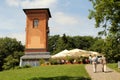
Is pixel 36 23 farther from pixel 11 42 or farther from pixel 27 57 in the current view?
pixel 11 42

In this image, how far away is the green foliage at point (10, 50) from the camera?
82463 mm

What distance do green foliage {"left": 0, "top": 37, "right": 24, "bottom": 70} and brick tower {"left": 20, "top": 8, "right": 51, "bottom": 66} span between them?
57.9ft

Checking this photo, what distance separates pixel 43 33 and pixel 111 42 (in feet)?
105

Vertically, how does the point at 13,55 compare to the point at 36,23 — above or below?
below

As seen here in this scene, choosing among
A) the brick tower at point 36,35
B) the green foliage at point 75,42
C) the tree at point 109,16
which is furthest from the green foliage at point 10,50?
the tree at point 109,16

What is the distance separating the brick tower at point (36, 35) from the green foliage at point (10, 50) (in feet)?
57.9

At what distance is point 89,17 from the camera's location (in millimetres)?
35062

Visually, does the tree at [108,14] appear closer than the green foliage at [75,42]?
Yes

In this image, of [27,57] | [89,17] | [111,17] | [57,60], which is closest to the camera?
[111,17]

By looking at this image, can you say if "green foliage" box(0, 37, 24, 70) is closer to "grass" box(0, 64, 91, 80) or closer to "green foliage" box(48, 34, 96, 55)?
"green foliage" box(48, 34, 96, 55)

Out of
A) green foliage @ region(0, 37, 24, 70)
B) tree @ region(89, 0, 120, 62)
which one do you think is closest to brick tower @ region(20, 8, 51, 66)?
A: green foliage @ region(0, 37, 24, 70)

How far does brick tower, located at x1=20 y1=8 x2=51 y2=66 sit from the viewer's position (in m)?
61.9

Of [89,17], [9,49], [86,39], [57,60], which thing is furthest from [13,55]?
[89,17]

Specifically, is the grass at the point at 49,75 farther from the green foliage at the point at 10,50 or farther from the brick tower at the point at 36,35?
the green foliage at the point at 10,50
